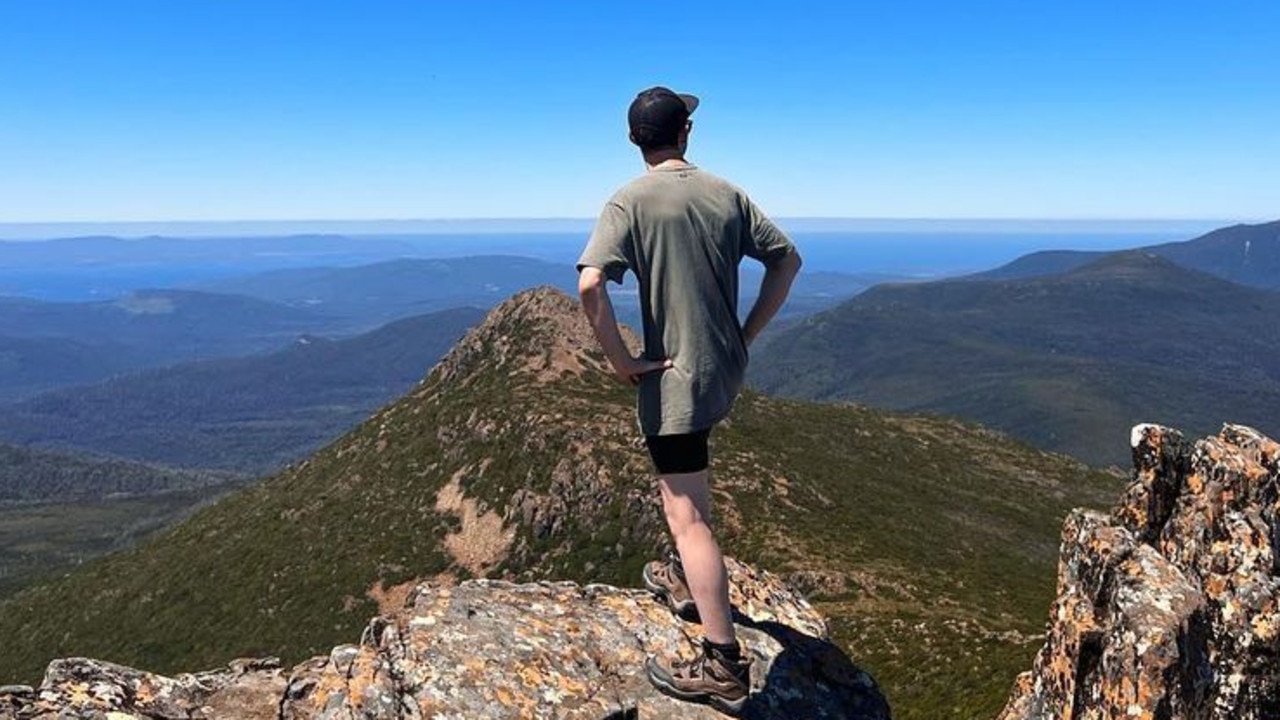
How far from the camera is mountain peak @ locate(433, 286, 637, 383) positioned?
312 feet

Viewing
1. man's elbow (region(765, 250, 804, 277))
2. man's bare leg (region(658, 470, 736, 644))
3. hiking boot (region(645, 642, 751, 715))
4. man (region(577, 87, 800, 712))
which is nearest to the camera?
man (region(577, 87, 800, 712))

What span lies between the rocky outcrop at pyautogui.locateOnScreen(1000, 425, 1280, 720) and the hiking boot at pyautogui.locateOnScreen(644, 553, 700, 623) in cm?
496

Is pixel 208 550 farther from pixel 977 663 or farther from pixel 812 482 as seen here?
pixel 977 663

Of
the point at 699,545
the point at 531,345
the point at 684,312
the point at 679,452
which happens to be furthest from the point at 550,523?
the point at 684,312

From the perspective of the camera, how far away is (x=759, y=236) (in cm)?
983

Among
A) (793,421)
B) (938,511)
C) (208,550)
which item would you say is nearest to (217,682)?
(938,511)

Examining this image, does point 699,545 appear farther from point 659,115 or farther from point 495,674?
point 659,115

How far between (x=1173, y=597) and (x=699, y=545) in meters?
5.87

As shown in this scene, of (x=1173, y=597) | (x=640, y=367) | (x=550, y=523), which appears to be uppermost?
(x=640, y=367)

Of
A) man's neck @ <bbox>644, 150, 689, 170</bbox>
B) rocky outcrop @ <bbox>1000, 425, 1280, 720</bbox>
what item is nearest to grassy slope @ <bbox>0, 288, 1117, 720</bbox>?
rocky outcrop @ <bbox>1000, 425, 1280, 720</bbox>


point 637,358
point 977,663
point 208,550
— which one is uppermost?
point 637,358

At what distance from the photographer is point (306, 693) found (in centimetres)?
1109

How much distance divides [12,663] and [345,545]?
32775 mm

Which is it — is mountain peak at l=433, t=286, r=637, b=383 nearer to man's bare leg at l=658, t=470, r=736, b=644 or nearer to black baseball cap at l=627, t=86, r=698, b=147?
man's bare leg at l=658, t=470, r=736, b=644
